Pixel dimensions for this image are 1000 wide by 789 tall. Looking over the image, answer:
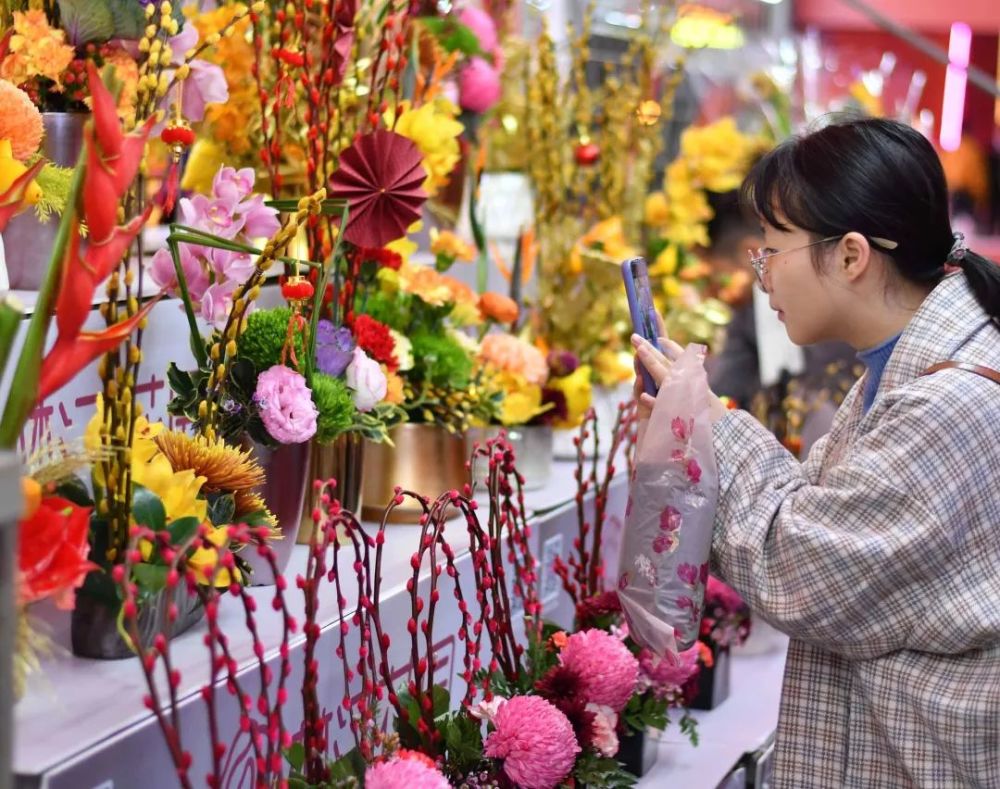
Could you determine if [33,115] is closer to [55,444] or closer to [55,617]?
[55,444]

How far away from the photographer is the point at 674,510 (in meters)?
1.55

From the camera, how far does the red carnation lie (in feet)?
5.88

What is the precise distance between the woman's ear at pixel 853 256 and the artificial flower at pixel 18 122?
2.80 ft

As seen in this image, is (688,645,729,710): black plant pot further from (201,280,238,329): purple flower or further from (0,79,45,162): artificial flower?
(0,79,45,162): artificial flower

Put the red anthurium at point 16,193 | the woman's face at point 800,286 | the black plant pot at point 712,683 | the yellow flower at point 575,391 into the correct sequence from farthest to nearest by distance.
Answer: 1. the yellow flower at point 575,391
2. the black plant pot at point 712,683
3. the woman's face at point 800,286
4. the red anthurium at point 16,193

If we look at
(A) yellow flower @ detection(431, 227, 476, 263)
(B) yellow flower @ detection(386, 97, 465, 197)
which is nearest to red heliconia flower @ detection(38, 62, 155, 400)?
(B) yellow flower @ detection(386, 97, 465, 197)

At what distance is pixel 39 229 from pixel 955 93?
31.5 feet

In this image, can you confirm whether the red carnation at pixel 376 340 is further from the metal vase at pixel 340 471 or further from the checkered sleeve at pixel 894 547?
the checkered sleeve at pixel 894 547

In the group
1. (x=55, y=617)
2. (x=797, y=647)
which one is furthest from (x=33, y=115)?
(x=797, y=647)

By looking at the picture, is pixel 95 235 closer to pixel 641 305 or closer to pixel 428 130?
pixel 641 305

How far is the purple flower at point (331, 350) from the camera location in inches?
64.5

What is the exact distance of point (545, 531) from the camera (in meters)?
2.08

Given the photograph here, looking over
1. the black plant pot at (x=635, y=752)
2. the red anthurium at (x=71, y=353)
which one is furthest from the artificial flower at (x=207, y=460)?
the black plant pot at (x=635, y=752)

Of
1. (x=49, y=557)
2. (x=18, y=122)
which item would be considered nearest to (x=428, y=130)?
(x=18, y=122)
